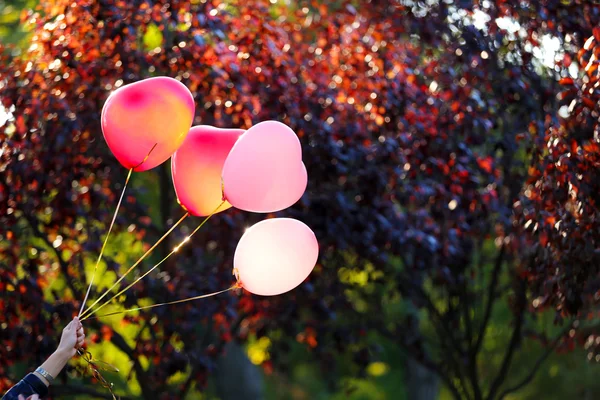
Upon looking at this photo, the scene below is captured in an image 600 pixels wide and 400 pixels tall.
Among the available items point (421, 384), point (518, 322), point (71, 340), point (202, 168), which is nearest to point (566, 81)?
point (202, 168)

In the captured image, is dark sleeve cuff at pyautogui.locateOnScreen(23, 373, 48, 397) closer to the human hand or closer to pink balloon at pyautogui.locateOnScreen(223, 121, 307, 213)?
the human hand

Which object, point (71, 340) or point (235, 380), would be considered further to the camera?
point (235, 380)

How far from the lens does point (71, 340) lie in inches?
136

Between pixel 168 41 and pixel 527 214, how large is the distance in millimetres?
2697

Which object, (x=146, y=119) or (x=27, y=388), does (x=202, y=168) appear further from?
Answer: (x=27, y=388)

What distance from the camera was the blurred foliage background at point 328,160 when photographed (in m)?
5.32

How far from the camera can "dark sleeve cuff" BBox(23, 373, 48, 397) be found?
3.36 metres

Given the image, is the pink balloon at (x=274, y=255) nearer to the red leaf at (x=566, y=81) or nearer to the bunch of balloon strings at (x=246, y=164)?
the bunch of balloon strings at (x=246, y=164)

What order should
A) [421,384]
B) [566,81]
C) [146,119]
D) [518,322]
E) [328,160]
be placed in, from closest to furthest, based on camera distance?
[146,119] < [566,81] < [328,160] < [518,322] < [421,384]

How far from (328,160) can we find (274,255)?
6.79ft

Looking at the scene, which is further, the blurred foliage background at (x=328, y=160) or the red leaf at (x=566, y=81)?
the blurred foliage background at (x=328, y=160)

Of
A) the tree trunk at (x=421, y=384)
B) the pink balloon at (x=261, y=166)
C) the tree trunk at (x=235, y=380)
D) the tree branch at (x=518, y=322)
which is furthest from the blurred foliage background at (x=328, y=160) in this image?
the tree trunk at (x=421, y=384)

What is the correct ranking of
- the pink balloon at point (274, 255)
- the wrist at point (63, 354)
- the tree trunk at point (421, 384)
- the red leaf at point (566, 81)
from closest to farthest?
the wrist at point (63, 354) → the pink balloon at point (274, 255) → the red leaf at point (566, 81) → the tree trunk at point (421, 384)

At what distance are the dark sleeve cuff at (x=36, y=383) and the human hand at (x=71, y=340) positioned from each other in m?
0.13
